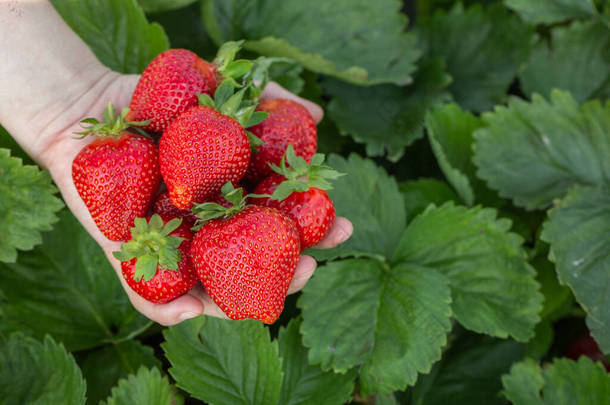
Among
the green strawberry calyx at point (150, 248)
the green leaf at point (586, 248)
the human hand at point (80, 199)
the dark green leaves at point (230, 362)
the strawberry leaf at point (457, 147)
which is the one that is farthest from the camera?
the strawberry leaf at point (457, 147)

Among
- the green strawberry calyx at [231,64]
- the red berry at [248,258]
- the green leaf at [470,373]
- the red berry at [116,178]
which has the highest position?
the green strawberry calyx at [231,64]

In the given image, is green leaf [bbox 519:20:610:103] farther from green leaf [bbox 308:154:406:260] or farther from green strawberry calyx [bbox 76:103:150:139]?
green strawberry calyx [bbox 76:103:150:139]

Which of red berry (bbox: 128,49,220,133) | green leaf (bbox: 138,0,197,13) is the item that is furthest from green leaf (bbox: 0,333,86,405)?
green leaf (bbox: 138,0,197,13)

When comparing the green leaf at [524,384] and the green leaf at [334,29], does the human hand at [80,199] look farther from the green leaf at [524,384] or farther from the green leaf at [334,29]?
the green leaf at [524,384]

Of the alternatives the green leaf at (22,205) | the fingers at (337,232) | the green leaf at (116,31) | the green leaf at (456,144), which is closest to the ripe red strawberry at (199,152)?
the fingers at (337,232)

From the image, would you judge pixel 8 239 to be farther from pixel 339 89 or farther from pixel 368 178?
pixel 339 89

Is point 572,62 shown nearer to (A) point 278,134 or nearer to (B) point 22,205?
(A) point 278,134
